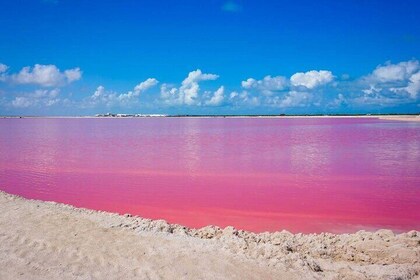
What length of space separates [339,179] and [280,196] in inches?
132

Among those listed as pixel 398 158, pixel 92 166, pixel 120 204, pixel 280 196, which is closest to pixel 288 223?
pixel 280 196

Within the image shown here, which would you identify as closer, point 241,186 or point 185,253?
point 185,253

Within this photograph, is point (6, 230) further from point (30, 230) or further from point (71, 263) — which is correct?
point (71, 263)

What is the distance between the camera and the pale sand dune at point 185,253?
5227mm

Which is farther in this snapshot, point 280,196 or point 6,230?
point 280,196

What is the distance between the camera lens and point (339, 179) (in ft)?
41.2

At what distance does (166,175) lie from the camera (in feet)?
43.9

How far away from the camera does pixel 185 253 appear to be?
5.84 m

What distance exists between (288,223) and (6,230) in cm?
546

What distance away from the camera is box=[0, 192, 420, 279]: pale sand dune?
5227 mm

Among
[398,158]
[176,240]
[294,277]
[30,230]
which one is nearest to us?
[294,277]

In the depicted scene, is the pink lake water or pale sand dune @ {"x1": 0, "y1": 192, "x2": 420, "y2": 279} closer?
pale sand dune @ {"x1": 0, "y1": 192, "x2": 420, "y2": 279}

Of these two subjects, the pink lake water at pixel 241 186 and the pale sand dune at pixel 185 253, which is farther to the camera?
the pink lake water at pixel 241 186

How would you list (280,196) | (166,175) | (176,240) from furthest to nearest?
(166,175) < (280,196) < (176,240)
